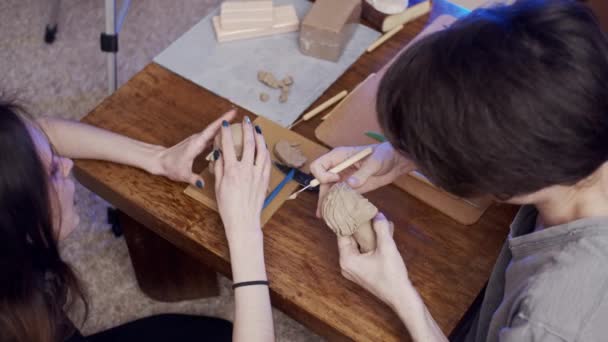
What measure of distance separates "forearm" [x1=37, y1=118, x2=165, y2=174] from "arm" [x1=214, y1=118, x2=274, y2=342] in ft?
0.42

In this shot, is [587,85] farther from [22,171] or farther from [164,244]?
[164,244]

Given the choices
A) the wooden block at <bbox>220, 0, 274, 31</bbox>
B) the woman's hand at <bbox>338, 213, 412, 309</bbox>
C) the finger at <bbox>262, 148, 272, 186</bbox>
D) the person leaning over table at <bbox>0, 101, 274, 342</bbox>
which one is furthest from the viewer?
the wooden block at <bbox>220, 0, 274, 31</bbox>

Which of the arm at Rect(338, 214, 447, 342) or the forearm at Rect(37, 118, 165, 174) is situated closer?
the arm at Rect(338, 214, 447, 342)

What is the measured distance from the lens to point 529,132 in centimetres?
65

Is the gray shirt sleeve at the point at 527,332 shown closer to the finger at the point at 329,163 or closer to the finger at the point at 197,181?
the finger at the point at 329,163

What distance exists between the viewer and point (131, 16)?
2.17 meters

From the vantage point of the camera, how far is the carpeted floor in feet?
5.13

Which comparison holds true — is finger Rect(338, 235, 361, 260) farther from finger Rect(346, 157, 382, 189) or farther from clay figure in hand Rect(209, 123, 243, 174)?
clay figure in hand Rect(209, 123, 243, 174)

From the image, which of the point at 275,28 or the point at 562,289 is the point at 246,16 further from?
the point at 562,289

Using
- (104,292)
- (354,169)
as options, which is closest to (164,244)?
(104,292)

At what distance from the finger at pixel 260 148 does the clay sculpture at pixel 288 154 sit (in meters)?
0.04

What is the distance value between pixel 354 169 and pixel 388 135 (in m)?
0.27

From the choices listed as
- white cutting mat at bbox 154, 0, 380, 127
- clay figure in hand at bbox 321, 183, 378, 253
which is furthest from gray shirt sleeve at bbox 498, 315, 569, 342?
white cutting mat at bbox 154, 0, 380, 127

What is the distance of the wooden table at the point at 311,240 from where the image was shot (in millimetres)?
899
